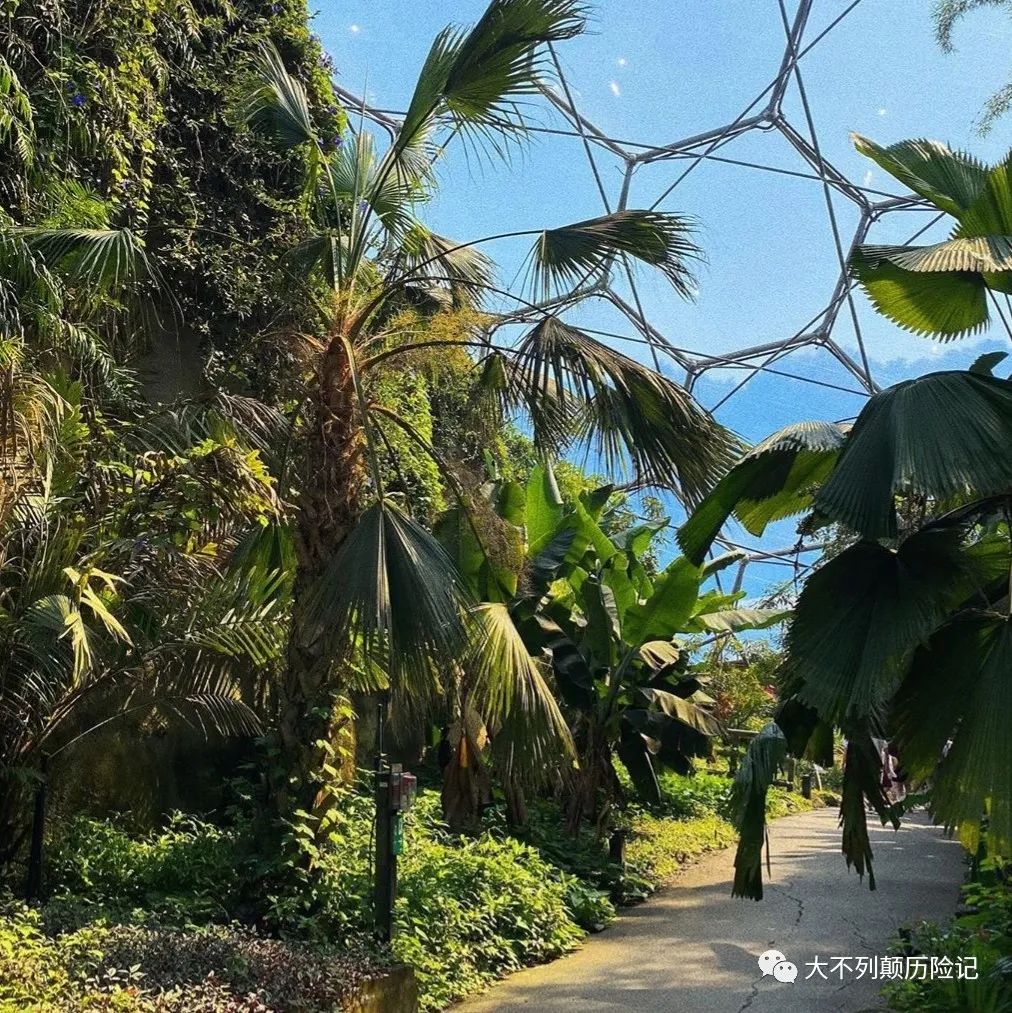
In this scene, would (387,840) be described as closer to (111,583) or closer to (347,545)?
(347,545)

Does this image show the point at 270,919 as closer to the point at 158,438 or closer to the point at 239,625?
the point at 239,625

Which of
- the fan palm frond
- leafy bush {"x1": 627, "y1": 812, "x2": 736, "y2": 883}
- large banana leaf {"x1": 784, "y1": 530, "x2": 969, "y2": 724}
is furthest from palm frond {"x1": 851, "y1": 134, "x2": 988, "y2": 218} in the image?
leafy bush {"x1": 627, "y1": 812, "x2": 736, "y2": 883}

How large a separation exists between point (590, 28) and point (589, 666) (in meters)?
7.23

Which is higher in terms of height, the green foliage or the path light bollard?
the green foliage

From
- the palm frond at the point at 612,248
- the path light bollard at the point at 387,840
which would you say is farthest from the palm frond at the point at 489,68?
the path light bollard at the point at 387,840

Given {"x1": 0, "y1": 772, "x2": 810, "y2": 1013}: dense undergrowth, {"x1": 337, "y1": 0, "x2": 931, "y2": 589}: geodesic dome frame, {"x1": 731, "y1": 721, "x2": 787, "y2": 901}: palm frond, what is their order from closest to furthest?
{"x1": 0, "y1": 772, "x2": 810, "y2": 1013}: dense undergrowth, {"x1": 731, "y1": 721, "x2": 787, "y2": 901}: palm frond, {"x1": 337, "y1": 0, "x2": 931, "y2": 589}: geodesic dome frame

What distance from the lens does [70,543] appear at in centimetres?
630

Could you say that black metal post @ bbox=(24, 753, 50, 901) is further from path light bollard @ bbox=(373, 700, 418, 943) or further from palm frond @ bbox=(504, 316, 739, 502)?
palm frond @ bbox=(504, 316, 739, 502)

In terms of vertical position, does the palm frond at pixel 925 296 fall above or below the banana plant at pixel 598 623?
above

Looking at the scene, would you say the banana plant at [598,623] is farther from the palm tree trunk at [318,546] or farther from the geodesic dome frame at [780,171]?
the geodesic dome frame at [780,171]

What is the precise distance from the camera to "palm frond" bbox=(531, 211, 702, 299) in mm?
6180

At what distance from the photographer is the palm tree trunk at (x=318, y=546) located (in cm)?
641

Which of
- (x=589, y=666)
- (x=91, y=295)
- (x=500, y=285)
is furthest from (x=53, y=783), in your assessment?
(x=589, y=666)

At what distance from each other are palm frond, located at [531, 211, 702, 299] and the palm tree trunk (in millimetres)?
1375
